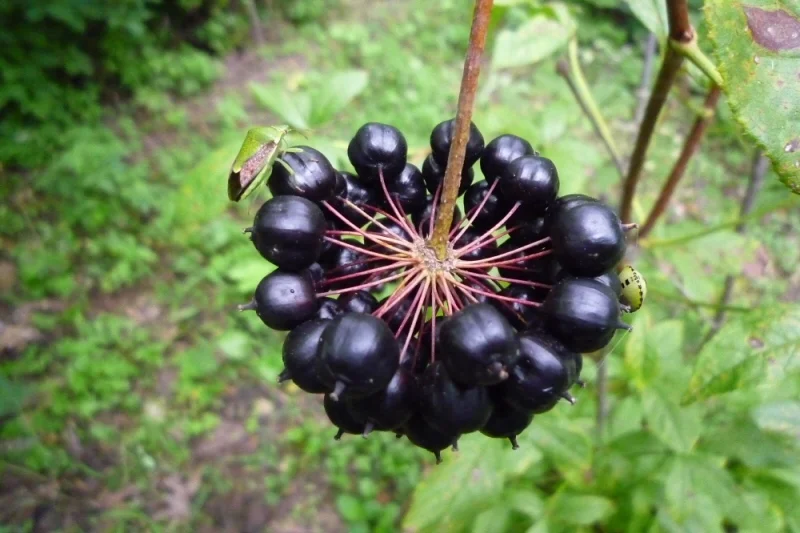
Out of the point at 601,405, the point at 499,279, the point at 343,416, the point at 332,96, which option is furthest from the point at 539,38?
the point at 343,416

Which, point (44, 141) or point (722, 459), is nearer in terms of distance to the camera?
point (722, 459)

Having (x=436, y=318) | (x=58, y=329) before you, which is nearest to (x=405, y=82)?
(x=58, y=329)

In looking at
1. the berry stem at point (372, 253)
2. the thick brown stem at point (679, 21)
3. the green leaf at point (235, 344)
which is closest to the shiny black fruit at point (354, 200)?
the berry stem at point (372, 253)

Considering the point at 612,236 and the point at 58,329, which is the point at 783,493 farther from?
the point at 58,329

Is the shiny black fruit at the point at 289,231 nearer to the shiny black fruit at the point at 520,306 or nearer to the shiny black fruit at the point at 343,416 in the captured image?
the shiny black fruit at the point at 343,416

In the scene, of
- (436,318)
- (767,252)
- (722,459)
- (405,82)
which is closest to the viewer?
(436,318)

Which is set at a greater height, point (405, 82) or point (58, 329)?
point (405, 82)

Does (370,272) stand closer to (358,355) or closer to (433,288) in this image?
(433,288)

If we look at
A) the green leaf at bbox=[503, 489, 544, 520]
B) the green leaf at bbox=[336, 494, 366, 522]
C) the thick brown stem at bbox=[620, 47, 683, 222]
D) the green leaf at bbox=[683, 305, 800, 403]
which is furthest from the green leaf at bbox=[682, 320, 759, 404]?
the green leaf at bbox=[336, 494, 366, 522]
